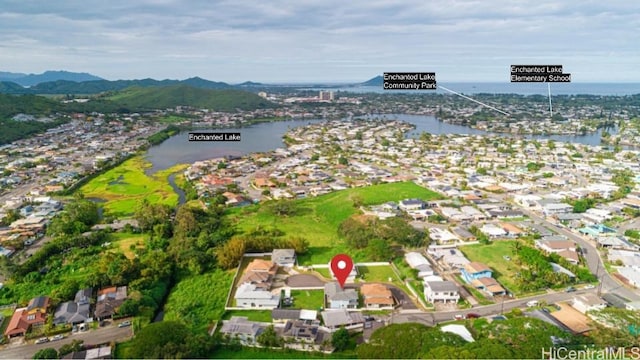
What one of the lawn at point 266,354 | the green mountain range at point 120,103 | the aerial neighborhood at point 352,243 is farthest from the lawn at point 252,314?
the green mountain range at point 120,103

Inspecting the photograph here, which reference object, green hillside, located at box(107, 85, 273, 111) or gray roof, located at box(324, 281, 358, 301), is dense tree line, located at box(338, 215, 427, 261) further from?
green hillside, located at box(107, 85, 273, 111)

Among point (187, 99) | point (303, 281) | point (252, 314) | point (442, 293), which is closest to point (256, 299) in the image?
point (252, 314)

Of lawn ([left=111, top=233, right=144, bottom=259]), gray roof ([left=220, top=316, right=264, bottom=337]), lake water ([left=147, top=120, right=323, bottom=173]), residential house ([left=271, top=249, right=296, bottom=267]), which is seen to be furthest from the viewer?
lake water ([left=147, top=120, right=323, bottom=173])

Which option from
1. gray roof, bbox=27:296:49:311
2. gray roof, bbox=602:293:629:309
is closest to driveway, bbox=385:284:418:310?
gray roof, bbox=602:293:629:309

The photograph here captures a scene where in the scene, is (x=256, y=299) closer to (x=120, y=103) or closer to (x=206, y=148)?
(x=206, y=148)

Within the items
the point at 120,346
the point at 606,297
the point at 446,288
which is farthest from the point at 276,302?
the point at 606,297

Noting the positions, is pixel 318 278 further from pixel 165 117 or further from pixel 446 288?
pixel 165 117
